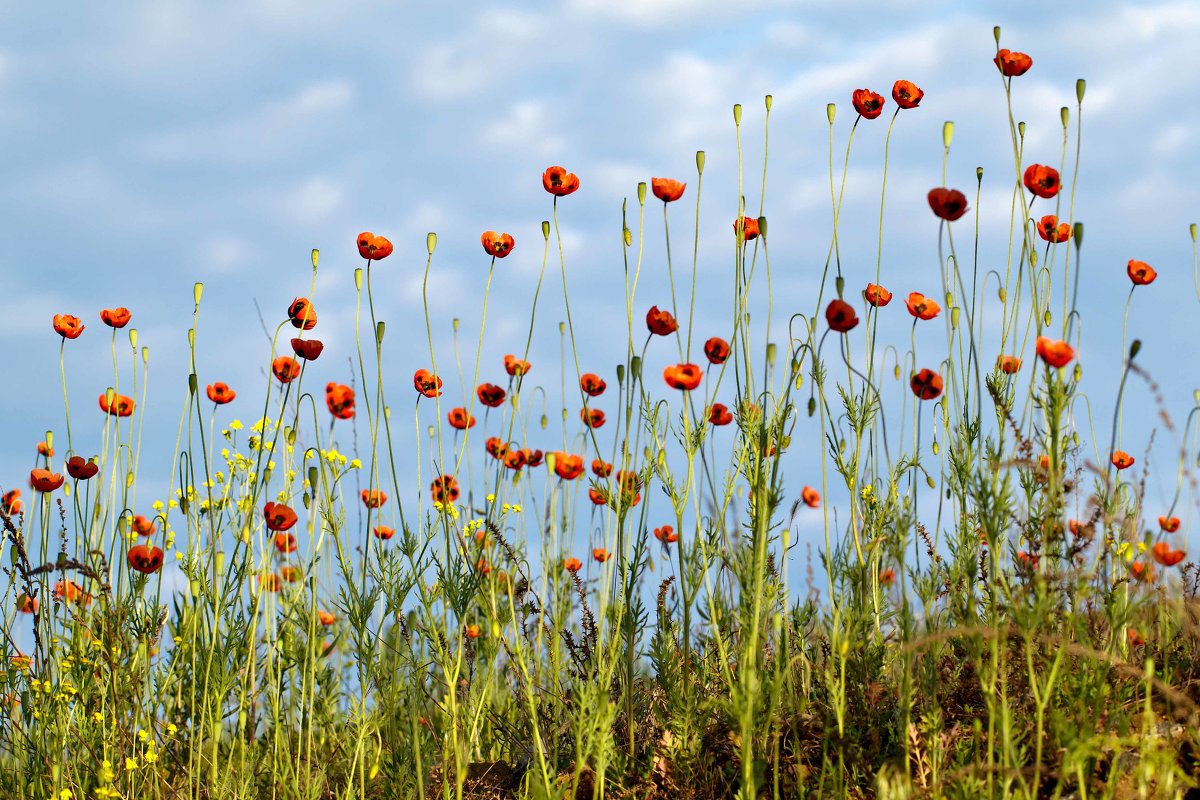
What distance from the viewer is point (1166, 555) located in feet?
12.5

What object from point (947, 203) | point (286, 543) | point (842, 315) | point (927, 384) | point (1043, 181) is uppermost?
point (1043, 181)

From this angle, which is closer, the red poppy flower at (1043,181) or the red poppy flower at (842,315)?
the red poppy flower at (842,315)

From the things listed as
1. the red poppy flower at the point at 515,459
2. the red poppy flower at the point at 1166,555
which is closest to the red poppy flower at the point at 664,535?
the red poppy flower at the point at 515,459

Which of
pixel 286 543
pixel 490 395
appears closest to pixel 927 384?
pixel 490 395

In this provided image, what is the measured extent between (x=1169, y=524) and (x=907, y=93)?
187 cm

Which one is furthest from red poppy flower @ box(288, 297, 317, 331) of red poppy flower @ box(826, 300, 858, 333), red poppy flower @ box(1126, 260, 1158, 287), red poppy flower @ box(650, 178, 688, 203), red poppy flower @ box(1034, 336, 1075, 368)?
red poppy flower @ box(1126, 260, 1158, 287)

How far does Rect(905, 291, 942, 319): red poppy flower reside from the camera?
3972 mm

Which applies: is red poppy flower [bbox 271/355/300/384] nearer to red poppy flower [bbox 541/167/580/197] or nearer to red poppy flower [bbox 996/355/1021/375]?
red poppy flower [bbox 541/167/580/197]

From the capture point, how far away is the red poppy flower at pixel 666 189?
3.56 m

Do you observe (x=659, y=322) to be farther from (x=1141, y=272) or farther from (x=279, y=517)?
(x=1141, y=272)

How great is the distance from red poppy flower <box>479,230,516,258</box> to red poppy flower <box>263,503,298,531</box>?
1071 millimetres

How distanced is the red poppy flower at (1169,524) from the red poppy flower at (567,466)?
2141 millimetres

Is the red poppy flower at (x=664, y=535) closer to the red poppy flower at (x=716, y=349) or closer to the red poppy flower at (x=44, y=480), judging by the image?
the red poppy flower at (x=716, y=349)

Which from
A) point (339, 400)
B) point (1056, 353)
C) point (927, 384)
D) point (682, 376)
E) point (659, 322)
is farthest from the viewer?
point (339, 400)
